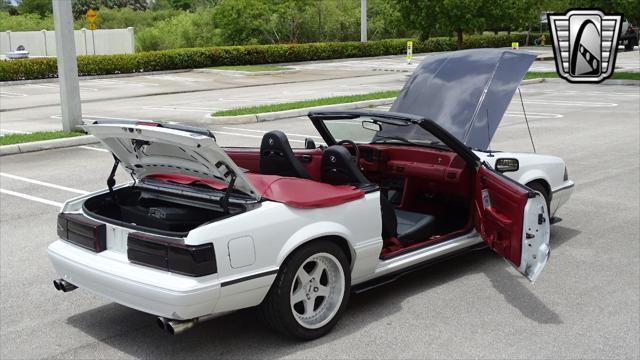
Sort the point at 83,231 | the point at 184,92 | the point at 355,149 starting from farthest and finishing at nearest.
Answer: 1. the point at 184,92
2. the point at 355,149
3. the point at 83,231

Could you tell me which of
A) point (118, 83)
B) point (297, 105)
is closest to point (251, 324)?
point (297, 105)

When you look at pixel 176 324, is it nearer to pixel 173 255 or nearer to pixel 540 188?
pixel 173 255

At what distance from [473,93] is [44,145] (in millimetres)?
9275

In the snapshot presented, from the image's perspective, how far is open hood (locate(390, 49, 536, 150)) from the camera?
627 cm

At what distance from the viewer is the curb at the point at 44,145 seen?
12.8 metres

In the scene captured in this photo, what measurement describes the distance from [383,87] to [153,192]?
20.9 metres

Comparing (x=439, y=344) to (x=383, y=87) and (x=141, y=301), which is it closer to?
(x=141, y=301)

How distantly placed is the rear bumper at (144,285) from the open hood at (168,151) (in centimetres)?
65

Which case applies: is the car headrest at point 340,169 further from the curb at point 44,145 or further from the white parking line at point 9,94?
the white parking line at point 9,94

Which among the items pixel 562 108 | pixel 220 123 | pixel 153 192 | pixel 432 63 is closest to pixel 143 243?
pixel 153 192

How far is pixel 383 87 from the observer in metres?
25.5

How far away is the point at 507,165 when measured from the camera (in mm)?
5781

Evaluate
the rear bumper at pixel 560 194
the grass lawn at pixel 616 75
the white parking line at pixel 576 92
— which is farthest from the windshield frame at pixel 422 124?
the grass lawn at pixel 616 75

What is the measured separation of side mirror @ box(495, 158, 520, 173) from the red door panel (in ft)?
0.75
